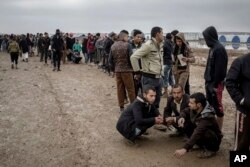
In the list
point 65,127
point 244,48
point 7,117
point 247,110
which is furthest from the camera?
point 244,48

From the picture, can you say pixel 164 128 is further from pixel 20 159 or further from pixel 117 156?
pixel 20 159

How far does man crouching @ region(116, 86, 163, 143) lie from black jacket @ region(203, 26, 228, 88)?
3.37 feet

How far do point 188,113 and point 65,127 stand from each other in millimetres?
2931

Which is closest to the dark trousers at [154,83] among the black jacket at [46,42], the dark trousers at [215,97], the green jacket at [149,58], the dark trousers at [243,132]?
the green jacket at [149,58]

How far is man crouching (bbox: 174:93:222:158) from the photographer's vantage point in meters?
5.86

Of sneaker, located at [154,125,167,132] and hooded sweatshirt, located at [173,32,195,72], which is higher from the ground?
hooded sweatshirt, located at [173,32,195,72]

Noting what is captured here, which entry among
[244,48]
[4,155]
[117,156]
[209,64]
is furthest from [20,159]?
[244,48]

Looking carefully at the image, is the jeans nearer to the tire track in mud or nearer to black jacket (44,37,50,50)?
the tire track in mud

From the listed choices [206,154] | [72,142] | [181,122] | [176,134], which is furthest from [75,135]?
[206,154]

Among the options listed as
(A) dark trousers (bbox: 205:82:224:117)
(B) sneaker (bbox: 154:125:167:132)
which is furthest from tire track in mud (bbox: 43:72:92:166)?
(A) dark trousers (bbox: 205:82:224:117)

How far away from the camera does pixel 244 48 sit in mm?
28906

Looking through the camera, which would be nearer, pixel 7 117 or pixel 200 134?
pixel 200 134

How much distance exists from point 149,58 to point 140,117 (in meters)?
1.42

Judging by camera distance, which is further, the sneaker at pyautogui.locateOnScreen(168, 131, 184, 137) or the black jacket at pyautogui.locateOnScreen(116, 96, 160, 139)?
the sneaker at pyautogui.locateOnScreen(168, 131, 184, 137)
